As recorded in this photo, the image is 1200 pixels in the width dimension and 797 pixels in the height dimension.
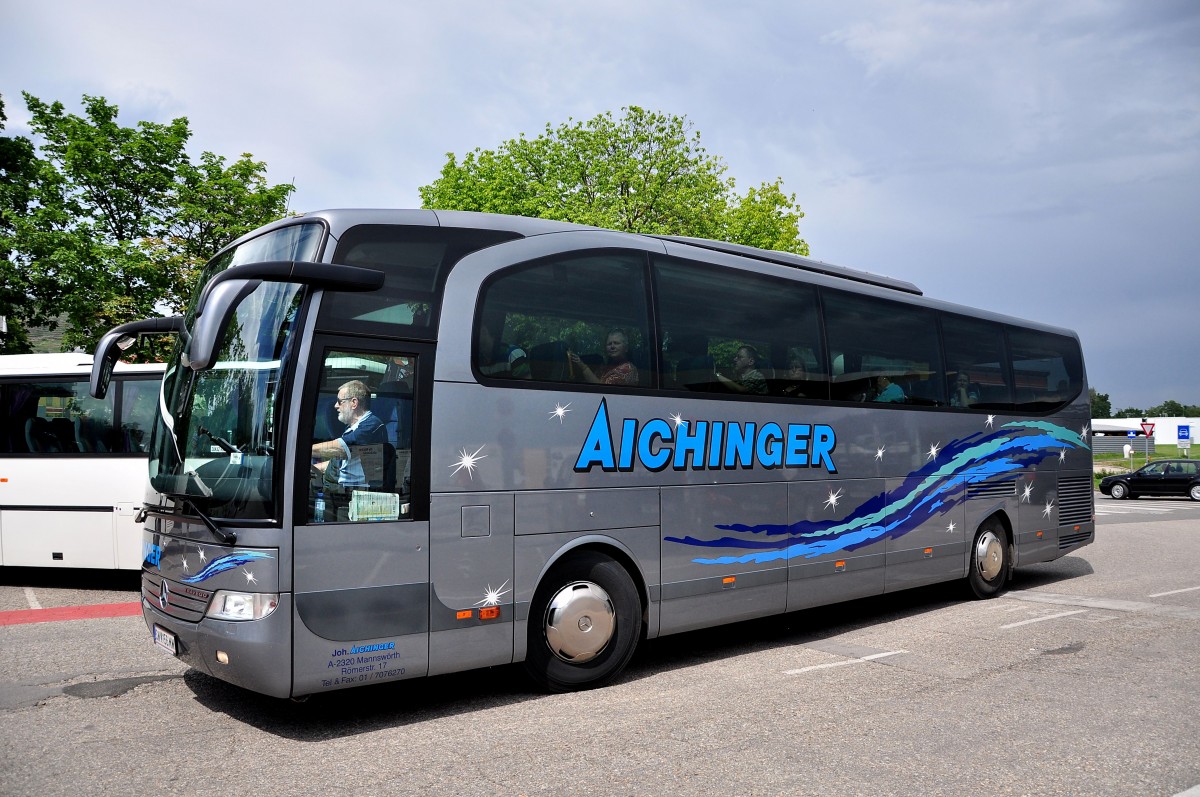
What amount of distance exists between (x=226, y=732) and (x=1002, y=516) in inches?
364

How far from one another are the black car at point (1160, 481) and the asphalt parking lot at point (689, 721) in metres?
29.1

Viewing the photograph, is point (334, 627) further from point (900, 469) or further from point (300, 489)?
point (900, 469)

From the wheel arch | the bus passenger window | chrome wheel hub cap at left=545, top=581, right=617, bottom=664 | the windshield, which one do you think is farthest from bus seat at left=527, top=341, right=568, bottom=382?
the windshield

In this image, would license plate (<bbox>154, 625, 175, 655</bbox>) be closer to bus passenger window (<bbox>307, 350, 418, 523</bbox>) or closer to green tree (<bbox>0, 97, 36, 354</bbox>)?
bus passenger window (<bbox>307, 350, 418, 523</bbox>)

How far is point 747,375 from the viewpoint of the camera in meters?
8.09

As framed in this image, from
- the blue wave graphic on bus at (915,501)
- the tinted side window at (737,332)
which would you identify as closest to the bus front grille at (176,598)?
the blue wave graphic on bus at (915,501)

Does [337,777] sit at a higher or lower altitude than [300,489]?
lower

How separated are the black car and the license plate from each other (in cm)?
3615

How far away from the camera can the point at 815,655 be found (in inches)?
314

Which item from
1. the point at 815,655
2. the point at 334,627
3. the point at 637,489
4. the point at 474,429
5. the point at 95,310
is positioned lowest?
the point at 815,655

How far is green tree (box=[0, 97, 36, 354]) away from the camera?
22344 mm

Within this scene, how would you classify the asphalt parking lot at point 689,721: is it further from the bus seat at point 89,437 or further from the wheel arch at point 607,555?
the bus seat at point 89,437

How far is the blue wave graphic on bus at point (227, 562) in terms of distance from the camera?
17.8 feet

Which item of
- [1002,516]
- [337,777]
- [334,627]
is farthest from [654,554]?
[1002,516]
